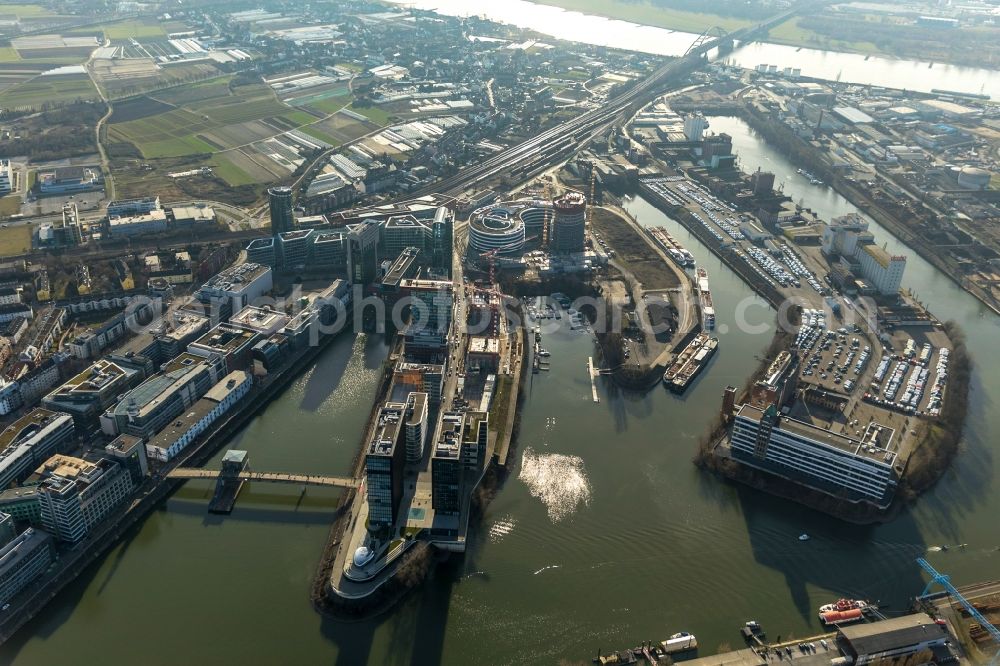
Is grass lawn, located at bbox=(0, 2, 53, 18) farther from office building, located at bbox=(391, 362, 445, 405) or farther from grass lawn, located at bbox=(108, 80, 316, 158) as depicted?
office building, located at bbox=(391, 362, 445, 405)

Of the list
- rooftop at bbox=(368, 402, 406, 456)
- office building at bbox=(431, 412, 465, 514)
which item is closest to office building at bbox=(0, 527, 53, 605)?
rooftop at bbox=(368, 402, 406, 456)

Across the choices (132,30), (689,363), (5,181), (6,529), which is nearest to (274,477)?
(6,529)

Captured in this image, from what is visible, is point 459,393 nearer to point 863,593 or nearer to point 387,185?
point 863,593

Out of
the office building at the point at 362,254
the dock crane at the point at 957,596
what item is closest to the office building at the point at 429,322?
the office building at the point at 362,254

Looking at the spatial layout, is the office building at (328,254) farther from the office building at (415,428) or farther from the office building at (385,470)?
the office building at (385,470)

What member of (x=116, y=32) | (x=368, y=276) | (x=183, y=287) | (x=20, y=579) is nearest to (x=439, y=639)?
(x=20, y=579)

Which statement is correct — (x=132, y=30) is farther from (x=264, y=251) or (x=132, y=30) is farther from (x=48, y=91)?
(x=264, y=251)
